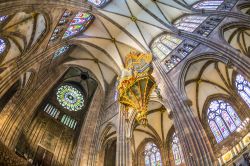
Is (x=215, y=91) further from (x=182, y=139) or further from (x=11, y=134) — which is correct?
(x=11, y=134)

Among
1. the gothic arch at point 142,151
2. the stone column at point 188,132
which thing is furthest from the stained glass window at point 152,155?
the stone column at point 188,132

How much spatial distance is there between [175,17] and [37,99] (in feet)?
35.7

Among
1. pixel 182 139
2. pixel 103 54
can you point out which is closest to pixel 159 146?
pixel 182 139

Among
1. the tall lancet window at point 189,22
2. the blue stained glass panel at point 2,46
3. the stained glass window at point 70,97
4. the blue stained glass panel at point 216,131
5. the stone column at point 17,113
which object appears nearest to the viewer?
the blue stained glass panel at point 2,46

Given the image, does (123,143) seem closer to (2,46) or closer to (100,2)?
(2,46)

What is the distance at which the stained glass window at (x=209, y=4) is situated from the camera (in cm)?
1307

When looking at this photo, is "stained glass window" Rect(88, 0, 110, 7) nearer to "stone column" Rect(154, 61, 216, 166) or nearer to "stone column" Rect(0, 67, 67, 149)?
"stone column" Rect(0, 67, 67, 149)

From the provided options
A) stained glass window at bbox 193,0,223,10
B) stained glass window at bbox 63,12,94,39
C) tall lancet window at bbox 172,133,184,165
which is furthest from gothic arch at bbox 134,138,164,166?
stained glass window at bbox 193,0,223,10

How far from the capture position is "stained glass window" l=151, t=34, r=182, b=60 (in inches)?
561

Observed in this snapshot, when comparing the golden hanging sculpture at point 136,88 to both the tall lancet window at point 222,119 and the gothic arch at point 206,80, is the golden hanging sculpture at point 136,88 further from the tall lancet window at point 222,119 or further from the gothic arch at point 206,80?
the tall lancet window at point 222,119

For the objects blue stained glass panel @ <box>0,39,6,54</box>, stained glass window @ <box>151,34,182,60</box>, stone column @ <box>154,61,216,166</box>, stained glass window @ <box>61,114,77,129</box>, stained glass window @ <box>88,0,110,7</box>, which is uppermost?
stained glass window @ <box>88,0,110,7</box>

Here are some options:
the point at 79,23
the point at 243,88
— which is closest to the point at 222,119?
the point at 243,88

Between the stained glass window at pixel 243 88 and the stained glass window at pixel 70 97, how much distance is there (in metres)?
12.9

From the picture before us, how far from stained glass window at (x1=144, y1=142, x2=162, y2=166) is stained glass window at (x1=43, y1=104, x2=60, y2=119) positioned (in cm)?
759
